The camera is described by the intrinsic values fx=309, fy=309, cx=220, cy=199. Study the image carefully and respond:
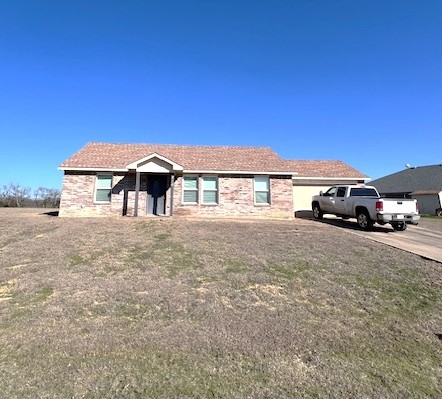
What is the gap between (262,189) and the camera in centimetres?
1803

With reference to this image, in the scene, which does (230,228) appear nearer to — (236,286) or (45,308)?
(236,286)

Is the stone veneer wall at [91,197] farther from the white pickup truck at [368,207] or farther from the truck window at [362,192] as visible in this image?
the truck window at [362,192]

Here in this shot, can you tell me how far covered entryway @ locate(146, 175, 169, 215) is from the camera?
57.8ft

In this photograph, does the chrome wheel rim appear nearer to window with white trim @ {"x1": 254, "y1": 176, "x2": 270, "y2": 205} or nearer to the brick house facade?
the brick house facade

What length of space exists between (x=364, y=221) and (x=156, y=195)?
11008 millimetres

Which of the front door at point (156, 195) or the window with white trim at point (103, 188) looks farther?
the front door at point (156, 195)

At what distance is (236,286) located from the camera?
6652mm

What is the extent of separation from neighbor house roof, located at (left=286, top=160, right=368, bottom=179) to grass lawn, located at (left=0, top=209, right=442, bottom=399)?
42.6ft

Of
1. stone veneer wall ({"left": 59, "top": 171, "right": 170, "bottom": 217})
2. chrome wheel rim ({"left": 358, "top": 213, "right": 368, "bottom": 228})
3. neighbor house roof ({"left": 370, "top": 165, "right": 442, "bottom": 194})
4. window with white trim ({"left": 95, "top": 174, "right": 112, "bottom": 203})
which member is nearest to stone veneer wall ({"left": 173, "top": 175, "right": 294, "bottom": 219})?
stone veneer wall ({"left": 59, "top": 171, "right": 170, "bottom": 217})

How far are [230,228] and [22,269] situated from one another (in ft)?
25.0

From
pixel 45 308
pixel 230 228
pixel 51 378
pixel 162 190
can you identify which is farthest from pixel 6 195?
pixel 51 378

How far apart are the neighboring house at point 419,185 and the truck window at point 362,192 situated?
22.8 metres

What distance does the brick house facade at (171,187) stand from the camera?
1680cm

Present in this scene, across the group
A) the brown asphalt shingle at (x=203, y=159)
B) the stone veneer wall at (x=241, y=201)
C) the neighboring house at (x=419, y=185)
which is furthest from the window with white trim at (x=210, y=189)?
the neighboring house at (x=419, y=185)
